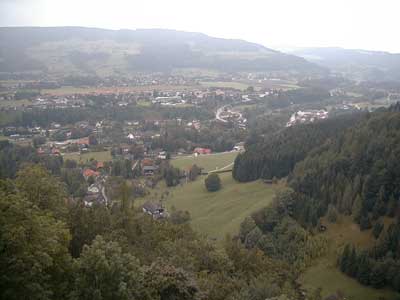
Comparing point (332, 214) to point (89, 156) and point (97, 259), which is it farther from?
point (89, 156)

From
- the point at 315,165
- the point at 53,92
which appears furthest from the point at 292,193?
the point at 53,92

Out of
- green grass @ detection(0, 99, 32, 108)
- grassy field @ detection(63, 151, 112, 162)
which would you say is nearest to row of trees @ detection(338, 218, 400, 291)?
grassy field @ detection(63, 151, 112, 162)

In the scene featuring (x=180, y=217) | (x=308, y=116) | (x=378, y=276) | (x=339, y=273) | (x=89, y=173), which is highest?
(x=378, y=276)

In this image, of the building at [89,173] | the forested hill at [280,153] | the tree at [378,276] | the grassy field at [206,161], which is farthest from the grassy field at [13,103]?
the tree at [378,276]

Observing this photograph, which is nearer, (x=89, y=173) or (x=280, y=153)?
(x=280, y=153)

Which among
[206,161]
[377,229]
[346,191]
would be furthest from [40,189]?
[206,161]

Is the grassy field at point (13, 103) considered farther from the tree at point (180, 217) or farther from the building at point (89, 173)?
the tree at point (180, 217)
